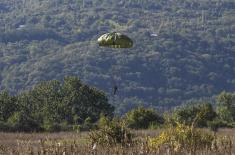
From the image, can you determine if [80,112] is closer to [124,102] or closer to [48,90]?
[48,90]

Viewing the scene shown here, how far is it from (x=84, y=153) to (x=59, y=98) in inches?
1681

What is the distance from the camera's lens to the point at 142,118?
3803cm

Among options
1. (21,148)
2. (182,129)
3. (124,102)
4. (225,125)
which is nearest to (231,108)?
(225,125)

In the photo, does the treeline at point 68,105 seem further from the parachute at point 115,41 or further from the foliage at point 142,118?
the parachute at point 115,41

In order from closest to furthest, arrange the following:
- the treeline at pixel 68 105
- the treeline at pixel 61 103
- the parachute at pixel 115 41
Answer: the parachute at pixel 115 41 < the treeline at pixel 68 105 < the treeline at pixel 61 103

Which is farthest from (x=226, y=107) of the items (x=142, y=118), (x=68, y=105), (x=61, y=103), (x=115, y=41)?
(x=115, y=41)

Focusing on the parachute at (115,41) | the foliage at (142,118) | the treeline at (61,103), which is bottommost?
the treeline at (61,103)

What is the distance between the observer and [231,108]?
47969mm

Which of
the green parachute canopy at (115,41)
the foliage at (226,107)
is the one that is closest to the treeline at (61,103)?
the foliage at (226,107)

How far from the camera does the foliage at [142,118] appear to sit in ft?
121

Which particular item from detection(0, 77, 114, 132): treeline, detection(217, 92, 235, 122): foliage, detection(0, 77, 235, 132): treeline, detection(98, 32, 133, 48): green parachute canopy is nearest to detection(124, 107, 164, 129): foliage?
detection(0, 77, 235, 132): treeline

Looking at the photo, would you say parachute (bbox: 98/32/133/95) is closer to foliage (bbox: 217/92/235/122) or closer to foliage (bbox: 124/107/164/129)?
foliage (bbox: 124/107/164/129)

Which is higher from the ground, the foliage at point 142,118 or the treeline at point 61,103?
the foliage at point 142,118

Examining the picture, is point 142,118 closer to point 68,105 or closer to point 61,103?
point 68,105
